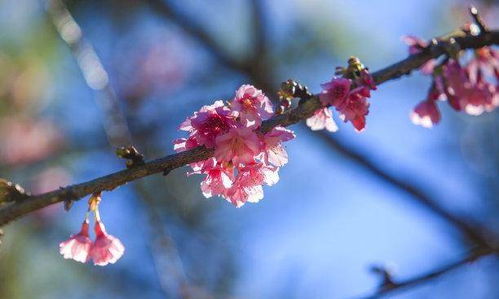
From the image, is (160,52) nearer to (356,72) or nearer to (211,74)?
(211,74)

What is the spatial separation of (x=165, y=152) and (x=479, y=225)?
1805mm

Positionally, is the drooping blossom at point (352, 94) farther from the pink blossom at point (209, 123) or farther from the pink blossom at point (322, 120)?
the pink blossom at point (209, 123)

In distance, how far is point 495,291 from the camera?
4.23m

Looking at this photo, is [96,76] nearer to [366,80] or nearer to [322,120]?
[322,120]

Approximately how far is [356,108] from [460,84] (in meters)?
0.52

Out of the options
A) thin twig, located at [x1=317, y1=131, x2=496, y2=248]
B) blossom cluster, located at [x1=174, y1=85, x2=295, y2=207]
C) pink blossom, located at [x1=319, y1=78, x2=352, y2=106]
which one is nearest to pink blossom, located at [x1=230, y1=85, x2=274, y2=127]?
blossom cluster, located at [x1=174, y1=85, x2=295, y2=207]

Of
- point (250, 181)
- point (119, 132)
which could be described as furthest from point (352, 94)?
point (119, 132)

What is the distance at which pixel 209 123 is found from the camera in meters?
1.44

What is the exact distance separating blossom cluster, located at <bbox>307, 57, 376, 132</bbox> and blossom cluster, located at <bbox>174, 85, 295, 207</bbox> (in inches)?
4.8

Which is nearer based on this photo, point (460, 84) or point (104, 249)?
point (104, 249)

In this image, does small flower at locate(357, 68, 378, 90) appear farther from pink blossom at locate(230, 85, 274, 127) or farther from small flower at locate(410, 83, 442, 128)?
small flower at locate(410, 83, 442, 128)

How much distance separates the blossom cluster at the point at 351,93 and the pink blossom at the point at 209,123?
0.68ft

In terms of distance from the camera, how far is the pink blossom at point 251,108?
139 centimetres

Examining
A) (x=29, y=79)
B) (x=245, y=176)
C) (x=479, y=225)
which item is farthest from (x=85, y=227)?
(x=29, y=79)
